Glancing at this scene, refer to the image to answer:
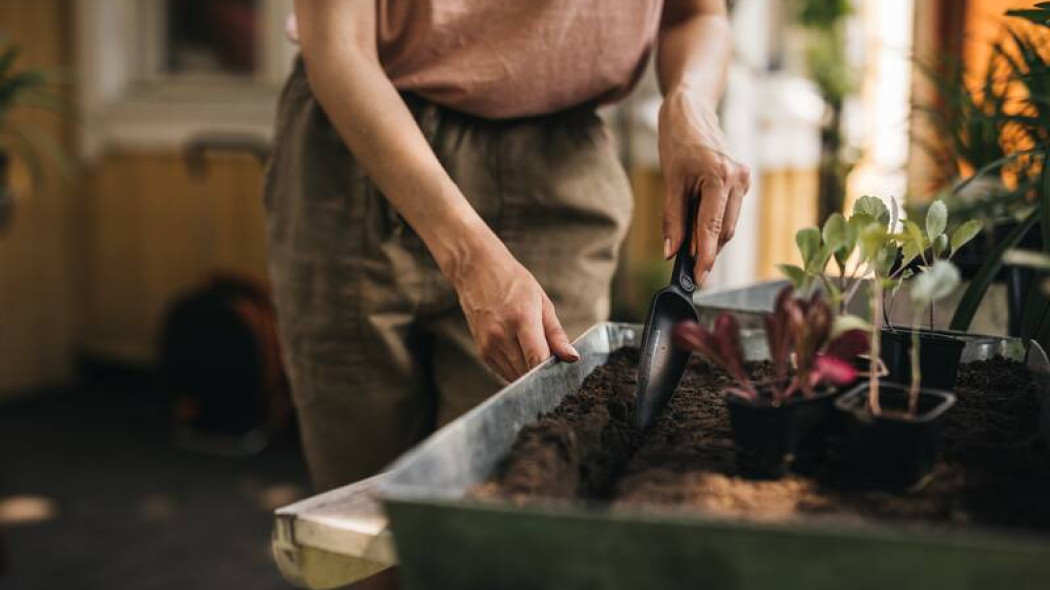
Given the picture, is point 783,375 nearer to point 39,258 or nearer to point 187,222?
point 187,222

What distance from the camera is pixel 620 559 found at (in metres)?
0.48

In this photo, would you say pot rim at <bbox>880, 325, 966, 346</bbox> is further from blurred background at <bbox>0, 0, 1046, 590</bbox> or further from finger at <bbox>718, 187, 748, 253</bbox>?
blurred background at <bbox>0, 0, 1046, 590</bbox>

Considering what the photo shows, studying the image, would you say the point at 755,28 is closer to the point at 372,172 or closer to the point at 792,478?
the point at 372,172

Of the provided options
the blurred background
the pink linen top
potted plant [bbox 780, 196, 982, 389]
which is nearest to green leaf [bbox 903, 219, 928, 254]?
potted plant [bbox 780, 196, 982, 389]

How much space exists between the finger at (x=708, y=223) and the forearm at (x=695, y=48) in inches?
7.9

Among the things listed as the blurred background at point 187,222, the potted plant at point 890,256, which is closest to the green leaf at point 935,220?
the potted plant at point 890,256

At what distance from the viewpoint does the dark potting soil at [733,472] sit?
22.2 inches

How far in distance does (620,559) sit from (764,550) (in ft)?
0.21

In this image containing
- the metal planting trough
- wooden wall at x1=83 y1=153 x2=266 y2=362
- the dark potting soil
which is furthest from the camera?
wooden wall at x1=83 y1=153 x2=266 y2=362

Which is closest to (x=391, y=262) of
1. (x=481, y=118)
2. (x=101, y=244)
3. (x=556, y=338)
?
(x=481, y=118)

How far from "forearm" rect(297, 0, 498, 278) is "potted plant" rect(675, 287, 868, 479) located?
1.04ft

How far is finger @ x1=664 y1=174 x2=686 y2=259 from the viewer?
943 mm

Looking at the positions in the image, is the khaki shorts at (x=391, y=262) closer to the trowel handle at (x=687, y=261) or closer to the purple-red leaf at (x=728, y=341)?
the trowel handle at (x=687, y=261)

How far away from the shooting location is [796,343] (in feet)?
2.13
